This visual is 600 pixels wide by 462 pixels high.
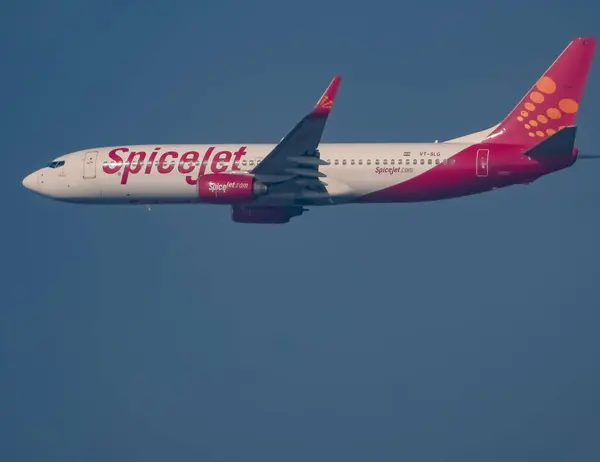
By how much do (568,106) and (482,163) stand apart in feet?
17.5

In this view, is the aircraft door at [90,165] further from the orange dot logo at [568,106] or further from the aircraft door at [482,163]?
the orange dot logo at [568,106]

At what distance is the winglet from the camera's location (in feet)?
183

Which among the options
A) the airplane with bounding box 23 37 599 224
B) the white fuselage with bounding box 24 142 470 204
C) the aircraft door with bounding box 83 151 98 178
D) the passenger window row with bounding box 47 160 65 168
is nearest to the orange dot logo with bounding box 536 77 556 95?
the airplane with bounding box 23 37 599 224

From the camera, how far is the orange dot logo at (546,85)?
60.8 meters

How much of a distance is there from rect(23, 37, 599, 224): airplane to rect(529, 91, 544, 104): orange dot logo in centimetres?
5

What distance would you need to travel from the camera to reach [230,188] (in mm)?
59438

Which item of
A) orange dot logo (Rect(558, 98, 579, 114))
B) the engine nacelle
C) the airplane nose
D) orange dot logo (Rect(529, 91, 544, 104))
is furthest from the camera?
the airplane nose

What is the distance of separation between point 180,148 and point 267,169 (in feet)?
20.9

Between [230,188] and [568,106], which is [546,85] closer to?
[568,106]

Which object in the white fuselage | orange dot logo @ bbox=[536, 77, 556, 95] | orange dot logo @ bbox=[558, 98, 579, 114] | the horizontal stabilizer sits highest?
orange dot logo @ bbox=[536, 77, 556, 95]

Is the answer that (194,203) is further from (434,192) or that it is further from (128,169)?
(434,192)

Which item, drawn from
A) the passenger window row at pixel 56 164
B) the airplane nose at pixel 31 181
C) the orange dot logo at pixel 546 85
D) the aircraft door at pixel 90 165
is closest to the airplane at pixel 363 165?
the orange dot logo at pixel 546 85

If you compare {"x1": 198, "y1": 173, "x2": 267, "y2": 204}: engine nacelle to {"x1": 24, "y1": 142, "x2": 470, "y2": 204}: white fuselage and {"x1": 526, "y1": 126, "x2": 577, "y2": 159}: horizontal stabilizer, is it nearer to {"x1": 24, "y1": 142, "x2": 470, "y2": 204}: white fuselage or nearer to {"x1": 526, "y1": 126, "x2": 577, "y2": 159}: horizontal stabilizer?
{"x1": 24, "y1": 142, "x2": 470, "y2": 204}: white fuselage

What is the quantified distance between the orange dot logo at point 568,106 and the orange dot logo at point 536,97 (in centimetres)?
98
